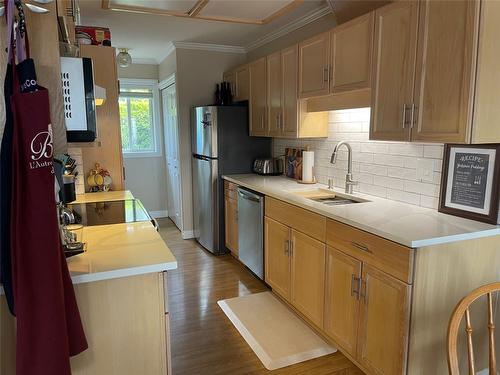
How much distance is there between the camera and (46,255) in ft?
3.72

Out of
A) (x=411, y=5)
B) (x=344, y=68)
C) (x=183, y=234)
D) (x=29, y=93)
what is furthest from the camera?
(x=183, y=234)

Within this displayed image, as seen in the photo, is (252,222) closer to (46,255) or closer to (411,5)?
(411,5)

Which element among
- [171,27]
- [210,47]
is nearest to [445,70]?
[171,27]

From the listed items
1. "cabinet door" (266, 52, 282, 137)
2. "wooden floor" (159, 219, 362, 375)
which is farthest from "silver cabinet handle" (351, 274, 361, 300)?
"cabinet door" (266, 52, 282, 137)

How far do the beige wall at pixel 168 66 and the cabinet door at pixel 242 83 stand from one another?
2.86ft

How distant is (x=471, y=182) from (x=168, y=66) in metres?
4.13

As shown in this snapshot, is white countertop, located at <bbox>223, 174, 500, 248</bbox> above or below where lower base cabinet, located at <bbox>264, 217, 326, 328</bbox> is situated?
above

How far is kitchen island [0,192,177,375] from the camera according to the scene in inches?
56.7

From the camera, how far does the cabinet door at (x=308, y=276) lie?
2443 mm

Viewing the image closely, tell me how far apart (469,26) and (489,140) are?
54 cm

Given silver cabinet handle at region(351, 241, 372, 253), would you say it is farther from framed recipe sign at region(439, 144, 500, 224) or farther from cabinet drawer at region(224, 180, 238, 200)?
cabinet drawer at region(224, 180, 238, 200)

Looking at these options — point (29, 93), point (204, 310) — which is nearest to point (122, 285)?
point (29, 93)

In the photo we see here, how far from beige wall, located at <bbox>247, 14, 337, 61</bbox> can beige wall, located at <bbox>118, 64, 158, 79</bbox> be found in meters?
1.79

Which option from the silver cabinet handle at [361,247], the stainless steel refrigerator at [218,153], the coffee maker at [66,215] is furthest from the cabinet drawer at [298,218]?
the coffee maker at [66,215]
